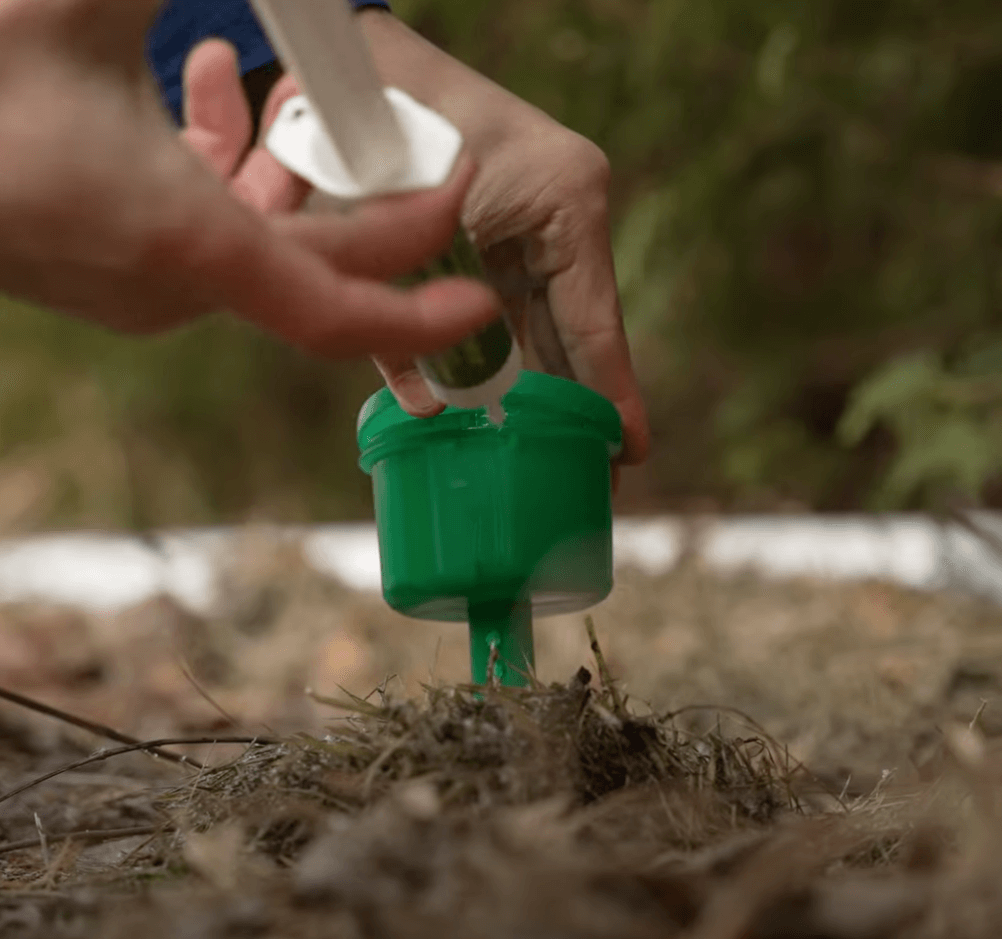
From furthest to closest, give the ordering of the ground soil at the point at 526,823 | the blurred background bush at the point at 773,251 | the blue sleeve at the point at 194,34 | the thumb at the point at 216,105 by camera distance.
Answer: the blurred background bush at the point at 773,251 → the blue sleeve at the point at 194,34 → the thumb at the point at 216,105 → the ground soil at the point at 526,823

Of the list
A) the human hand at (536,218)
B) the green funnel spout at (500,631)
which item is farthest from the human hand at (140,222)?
the green funnel spout at (500,631)

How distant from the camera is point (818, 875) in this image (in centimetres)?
64

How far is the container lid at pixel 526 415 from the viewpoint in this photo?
0.95m

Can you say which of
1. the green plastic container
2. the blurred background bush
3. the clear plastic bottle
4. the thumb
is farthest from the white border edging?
the thumb

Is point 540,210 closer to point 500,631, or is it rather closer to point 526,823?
point 500,631

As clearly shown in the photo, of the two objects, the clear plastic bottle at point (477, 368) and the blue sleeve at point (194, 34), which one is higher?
the blue sleeve at point (194, 34)

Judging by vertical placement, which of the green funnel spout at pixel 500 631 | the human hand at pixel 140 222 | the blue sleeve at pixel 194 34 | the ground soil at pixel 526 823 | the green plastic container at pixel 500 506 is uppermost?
the blue sleeve at pixel 194 34

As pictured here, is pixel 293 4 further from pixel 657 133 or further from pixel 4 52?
pixel 657 133

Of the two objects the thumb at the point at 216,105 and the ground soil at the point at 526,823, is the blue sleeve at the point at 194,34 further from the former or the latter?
the ground soil at the point at 526,823

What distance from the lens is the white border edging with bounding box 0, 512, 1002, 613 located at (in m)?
2.24

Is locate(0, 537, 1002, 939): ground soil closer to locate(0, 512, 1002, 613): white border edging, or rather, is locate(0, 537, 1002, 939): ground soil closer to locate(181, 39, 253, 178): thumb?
locate(181, 39, 253, 178): thumb

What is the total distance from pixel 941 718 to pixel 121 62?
1.13 meters

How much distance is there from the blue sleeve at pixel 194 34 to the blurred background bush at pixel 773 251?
1044mm

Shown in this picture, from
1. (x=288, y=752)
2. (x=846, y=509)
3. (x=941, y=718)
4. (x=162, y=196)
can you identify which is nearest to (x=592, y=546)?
(x=288, y=752)
